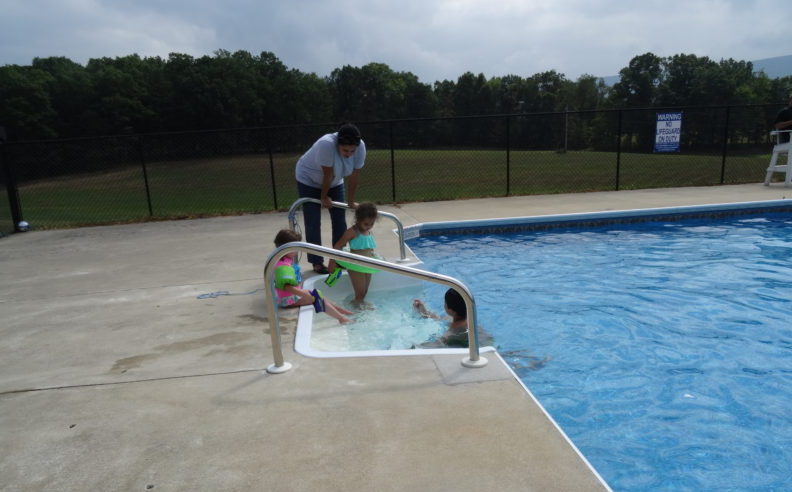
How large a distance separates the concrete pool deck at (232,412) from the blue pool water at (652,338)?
1.02m

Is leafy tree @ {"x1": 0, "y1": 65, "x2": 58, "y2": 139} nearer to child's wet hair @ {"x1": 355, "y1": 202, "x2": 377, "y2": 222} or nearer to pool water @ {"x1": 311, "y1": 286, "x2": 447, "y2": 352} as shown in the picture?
pool water @ {"x1": 311, "y1": 286, "x2": 447, "y2": 352}

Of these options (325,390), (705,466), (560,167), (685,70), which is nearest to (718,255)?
(705,466)

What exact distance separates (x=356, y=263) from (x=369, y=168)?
2784 centimetres

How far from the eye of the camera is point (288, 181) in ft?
83.1

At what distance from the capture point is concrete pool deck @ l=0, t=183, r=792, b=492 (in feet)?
7.06

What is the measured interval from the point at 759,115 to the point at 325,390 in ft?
164

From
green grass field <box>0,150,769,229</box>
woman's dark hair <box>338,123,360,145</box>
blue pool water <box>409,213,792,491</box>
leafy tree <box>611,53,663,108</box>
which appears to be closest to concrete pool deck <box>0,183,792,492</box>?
blue pool water <box>409,213,792,491</box>

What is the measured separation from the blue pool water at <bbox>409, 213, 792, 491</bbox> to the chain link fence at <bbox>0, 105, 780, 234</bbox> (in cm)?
462

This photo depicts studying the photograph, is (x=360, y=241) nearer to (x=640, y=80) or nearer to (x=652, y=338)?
(x=652, y=338)

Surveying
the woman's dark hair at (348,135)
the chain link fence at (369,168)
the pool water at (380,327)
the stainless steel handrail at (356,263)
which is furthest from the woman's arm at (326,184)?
the chain link fence at (369,168)

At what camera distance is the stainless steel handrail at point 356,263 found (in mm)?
2842

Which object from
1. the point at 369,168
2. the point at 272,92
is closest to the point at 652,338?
the point at 369,168

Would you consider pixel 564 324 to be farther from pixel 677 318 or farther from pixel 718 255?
pixel 718 255

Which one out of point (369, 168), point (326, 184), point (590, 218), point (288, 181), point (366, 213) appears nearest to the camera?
point (366, 213)
